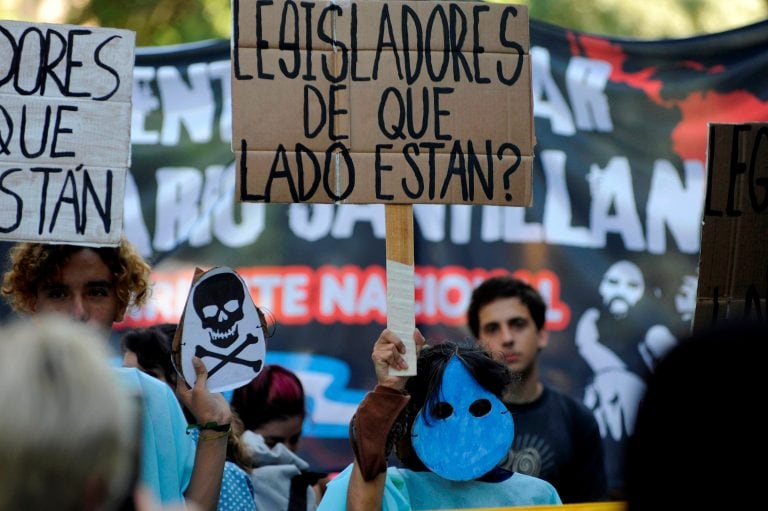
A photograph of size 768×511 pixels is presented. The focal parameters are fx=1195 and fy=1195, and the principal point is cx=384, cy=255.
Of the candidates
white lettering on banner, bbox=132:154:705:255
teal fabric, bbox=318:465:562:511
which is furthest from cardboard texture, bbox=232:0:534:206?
white lettering on banner, bbox=132:154:705:255

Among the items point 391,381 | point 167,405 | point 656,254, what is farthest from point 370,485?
point 656,254

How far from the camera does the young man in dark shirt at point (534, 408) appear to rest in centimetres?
452

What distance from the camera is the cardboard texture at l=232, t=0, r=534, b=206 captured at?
133 inches

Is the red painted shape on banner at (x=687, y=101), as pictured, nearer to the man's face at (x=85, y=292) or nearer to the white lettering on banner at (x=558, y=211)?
the white lettering on banner at (x=558, y=211)

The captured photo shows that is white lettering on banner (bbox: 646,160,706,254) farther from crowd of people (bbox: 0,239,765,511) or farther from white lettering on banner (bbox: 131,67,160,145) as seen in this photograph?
white lettering on banner (bbox: 131,67,160,145)

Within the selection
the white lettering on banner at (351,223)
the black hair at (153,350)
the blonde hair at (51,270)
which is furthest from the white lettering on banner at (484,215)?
the blonde hair at (51,270)

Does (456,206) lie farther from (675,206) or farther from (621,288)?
(675,206)

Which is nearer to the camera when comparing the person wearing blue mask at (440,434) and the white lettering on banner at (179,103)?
the person wearing blue mask at (440,434)

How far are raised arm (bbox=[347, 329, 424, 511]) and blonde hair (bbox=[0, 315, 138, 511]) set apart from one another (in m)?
1.53

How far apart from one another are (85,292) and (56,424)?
207cm

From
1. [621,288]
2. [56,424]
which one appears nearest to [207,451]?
[56,424]

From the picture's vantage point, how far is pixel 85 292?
11.2 feet

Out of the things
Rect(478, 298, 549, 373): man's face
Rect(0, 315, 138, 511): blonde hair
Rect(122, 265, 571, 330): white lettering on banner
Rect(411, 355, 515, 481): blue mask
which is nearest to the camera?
Rect(0, 315, 138, 511): blonde hair

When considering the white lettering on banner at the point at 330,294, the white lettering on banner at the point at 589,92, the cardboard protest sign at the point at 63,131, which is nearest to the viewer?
the cardboard protest sign at the point at 63,131
